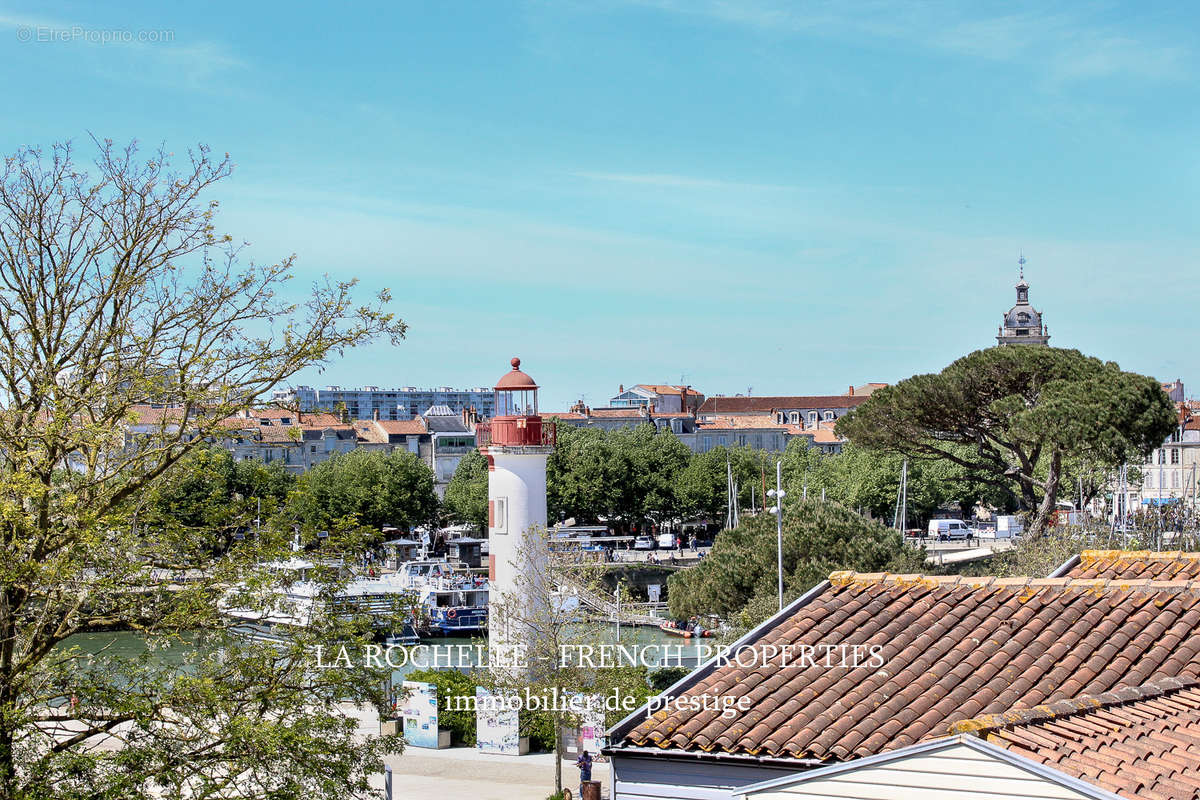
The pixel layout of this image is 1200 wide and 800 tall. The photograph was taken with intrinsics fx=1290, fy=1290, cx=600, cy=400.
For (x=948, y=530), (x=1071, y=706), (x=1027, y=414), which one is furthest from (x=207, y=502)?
(x=948, y=530)

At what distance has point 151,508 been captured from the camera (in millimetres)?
9859

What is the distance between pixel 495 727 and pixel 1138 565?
14.5m

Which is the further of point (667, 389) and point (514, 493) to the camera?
point (667, 389)

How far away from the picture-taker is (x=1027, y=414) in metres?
37.2

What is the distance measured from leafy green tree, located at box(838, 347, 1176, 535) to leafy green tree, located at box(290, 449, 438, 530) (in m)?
35.9

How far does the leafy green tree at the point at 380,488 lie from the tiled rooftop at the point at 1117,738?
63.1 meters

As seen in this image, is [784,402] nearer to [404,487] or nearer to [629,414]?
[629,414]

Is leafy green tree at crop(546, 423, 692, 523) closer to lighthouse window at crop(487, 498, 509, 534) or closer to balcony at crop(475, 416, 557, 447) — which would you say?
balcony at crop(475, 416, 557, 447)

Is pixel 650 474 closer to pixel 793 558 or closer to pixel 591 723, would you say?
pixel 793 558

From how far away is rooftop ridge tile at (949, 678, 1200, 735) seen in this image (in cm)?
729

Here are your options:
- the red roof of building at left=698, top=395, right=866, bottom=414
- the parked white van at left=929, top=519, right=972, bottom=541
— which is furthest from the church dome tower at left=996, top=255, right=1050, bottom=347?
Answer: the parked white van at left=929, top=519, right=972, bottom=541

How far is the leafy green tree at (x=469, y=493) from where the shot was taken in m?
71.4

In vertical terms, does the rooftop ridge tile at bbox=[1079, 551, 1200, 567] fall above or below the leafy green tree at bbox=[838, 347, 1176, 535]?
below

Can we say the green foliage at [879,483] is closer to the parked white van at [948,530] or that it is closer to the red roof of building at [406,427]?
the parked white van at [948,530]
